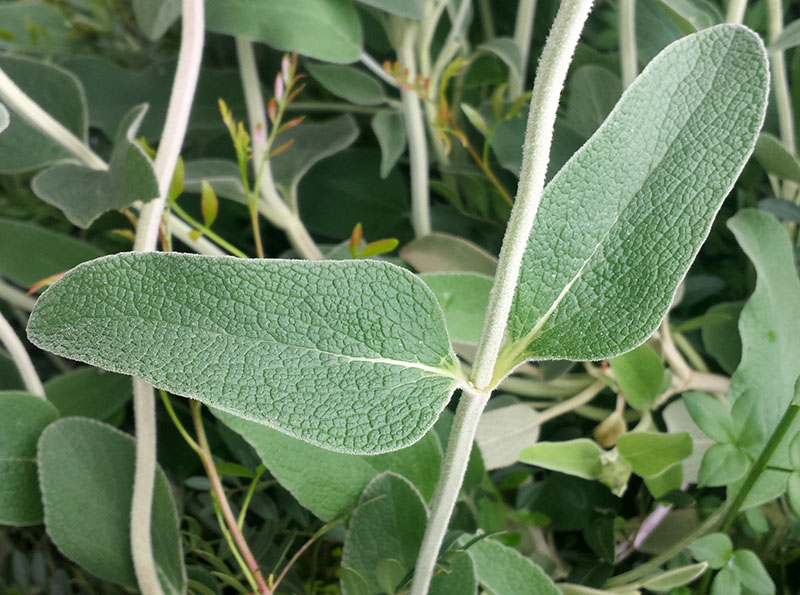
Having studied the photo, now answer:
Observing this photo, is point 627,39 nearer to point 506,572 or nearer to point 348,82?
point 348,82

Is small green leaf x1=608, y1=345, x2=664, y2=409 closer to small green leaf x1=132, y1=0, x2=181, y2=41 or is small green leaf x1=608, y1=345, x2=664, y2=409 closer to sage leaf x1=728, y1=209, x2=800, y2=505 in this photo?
sage leaf x1=728, y1=209, x2=800, y2=505

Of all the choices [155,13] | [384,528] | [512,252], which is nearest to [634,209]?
[512,252]

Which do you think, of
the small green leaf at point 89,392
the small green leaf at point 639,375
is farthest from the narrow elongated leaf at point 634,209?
the small green leaf at point 89,392

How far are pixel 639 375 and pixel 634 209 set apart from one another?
136 millimetres

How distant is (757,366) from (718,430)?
0.17 ft

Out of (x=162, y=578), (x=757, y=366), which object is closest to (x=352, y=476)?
(x=162, y=578)

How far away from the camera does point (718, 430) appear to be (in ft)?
1.05

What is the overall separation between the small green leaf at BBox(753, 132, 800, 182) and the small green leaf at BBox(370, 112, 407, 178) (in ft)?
0.62

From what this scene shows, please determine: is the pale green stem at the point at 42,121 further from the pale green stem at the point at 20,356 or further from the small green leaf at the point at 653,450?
the small green leaf at the point at 653,450

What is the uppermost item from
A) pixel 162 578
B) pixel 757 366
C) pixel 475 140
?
pixel 475 140

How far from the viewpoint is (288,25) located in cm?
38

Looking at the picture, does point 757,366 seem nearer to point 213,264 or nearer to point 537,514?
point 537,514

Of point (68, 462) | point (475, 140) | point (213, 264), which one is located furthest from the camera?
point (475, 140)

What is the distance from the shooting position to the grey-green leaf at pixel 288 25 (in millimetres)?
382
